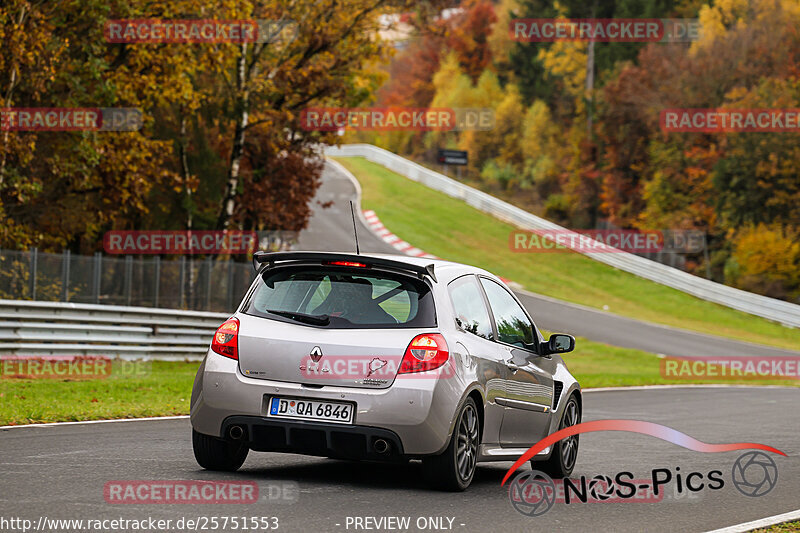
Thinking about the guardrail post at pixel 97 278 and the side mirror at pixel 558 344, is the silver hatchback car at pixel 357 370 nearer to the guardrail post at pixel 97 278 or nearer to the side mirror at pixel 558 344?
the side mirror at pixel 558 344

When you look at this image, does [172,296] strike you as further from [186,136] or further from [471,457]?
[471,457]

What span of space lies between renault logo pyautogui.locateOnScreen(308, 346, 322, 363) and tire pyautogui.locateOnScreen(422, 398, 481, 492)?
39.6 inches

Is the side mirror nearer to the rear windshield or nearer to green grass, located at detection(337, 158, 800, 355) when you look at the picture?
the rear windshield

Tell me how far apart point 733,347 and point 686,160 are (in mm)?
29800

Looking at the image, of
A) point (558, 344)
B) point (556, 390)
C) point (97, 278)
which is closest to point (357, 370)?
point (558, 344)

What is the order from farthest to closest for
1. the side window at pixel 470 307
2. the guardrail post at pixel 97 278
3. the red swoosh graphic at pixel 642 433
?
1. the guardrail post at pixel 97 278
2. the red swoosh graphic at pixel 642 433
3. the side window at pixel 470 307

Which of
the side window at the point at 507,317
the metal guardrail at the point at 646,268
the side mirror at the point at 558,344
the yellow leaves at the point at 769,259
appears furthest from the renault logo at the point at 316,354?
the yellow leaves at the point at 769,259

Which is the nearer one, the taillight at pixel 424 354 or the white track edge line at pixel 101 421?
the taillight at pixel 424 354

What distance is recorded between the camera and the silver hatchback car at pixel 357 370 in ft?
26.0

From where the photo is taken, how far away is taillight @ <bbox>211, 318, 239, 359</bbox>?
328 inches

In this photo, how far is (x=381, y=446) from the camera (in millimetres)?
7934

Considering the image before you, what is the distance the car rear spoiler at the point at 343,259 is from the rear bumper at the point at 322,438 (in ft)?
3.99

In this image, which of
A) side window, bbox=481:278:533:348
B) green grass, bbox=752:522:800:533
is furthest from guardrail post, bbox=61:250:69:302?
green grass, bbox=752:522:800:533

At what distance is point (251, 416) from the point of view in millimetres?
8117
